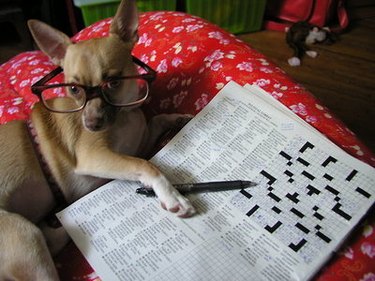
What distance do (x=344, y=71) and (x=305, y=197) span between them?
1664 mm

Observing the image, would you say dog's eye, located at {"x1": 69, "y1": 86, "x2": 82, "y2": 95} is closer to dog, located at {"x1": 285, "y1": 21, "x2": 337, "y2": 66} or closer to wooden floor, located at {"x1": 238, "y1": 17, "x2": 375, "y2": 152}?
wooden floor, located at {"x1": 238, "y1": 17, "x2": 375, "y2": 152}

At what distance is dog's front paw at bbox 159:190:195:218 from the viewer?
972 mm

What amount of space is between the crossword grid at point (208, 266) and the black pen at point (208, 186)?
0.53ft

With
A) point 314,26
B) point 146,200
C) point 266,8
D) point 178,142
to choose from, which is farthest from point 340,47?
point 146,200

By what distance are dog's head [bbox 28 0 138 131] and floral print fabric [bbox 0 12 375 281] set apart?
0.78 feet

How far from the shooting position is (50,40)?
119cm

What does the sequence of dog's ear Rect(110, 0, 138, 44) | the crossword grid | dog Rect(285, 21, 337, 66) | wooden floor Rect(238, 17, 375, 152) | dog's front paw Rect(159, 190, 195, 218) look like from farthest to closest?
dog Rect(285, 21, 337, 66) < wooden floor Rect(238, 17, 375, 152) < dog's ear Rect(110, 0, 138, 44) < dog's front paw Rect(159, 190, 195, 218) < the crossword grid

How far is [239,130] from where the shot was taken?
3.67 ft

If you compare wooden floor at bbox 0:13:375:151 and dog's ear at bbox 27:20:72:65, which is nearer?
dog's ear at bbox 27:20:72:65

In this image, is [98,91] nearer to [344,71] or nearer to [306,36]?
[344,71]

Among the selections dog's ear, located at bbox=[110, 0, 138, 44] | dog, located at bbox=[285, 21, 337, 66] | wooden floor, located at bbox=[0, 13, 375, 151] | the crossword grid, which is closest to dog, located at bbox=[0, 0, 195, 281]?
dog's ear, located at bbox=[110, 0, 138, 44]

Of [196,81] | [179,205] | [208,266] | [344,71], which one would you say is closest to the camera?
[208,266]

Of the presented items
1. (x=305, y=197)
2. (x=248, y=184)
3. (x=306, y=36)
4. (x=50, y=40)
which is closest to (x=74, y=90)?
(x=50, y=40)

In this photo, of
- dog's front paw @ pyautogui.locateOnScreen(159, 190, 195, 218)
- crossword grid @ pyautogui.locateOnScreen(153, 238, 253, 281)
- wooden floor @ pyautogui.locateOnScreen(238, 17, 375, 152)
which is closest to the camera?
crossword grid @ pyautogui.locateOnScreen(153, 238, 253, 281)
